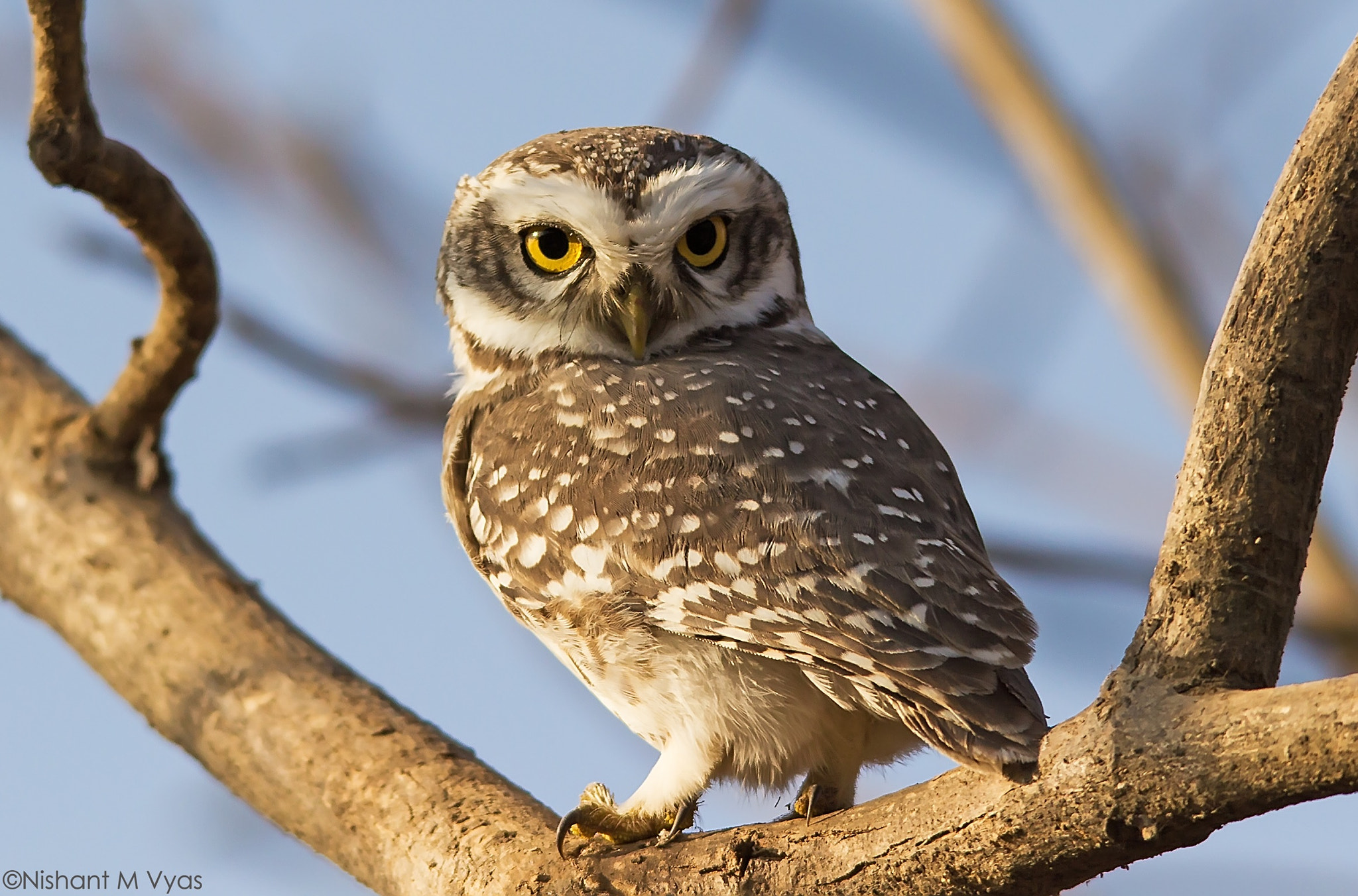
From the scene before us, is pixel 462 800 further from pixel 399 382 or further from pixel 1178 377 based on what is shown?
pixel 1178 377

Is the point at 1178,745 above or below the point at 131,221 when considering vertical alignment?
below

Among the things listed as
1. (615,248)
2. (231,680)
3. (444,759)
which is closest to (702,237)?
(615,248)

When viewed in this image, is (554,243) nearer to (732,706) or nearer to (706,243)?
(706,243)

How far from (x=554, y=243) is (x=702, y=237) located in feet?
1.49

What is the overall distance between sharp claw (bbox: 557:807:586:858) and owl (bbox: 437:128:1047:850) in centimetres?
1

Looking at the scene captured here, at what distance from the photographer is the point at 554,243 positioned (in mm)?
4234

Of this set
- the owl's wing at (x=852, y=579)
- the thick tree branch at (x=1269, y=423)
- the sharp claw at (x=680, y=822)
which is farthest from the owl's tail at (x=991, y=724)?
the sharp claw at (x=680, y=822)

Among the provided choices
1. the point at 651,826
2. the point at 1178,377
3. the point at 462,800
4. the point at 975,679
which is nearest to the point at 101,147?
the point at 462,800

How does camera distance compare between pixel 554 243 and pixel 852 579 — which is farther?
pixel 554 243

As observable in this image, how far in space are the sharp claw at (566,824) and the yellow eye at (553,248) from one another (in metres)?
1.64

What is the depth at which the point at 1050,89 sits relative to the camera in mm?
5102

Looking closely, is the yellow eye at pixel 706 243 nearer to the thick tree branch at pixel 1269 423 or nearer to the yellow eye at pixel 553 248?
the yellow eye at pixel 553 248

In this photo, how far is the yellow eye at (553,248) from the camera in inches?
165

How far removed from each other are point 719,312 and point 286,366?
1322mm
